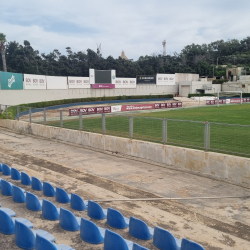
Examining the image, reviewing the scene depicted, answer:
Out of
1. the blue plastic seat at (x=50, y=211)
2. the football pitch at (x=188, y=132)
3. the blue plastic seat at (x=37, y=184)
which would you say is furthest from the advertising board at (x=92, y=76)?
the blue plastic seat at (x=50, y=211)

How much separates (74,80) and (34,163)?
43.8 meters

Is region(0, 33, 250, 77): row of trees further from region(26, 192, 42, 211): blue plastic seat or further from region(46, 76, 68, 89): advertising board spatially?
region(26, 192, 42, 211): blue plastic seat

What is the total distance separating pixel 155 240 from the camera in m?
5.41

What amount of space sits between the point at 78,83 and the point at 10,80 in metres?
17.6

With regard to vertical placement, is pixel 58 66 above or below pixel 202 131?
above

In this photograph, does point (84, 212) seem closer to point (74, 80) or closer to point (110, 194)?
point (110, 194)

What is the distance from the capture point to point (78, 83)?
55.5m

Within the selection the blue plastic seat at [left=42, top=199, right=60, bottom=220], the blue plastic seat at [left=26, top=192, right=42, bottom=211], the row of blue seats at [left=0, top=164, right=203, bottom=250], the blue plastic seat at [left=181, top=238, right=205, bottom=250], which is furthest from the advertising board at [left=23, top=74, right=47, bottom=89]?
the blue plastic seat at [left=181, top=238, right=205, bottom=250]

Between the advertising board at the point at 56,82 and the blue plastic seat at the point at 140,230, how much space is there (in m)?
44.8

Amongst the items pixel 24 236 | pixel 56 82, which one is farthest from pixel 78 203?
pixel 56 82

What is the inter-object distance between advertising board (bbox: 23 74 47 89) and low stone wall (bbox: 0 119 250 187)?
92.2 ft

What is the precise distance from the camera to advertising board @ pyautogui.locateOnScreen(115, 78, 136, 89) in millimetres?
62700

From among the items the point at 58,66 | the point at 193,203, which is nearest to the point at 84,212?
the point at 193,203

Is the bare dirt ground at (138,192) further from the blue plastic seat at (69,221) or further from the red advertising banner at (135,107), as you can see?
the red advertising banner at (135,107)
